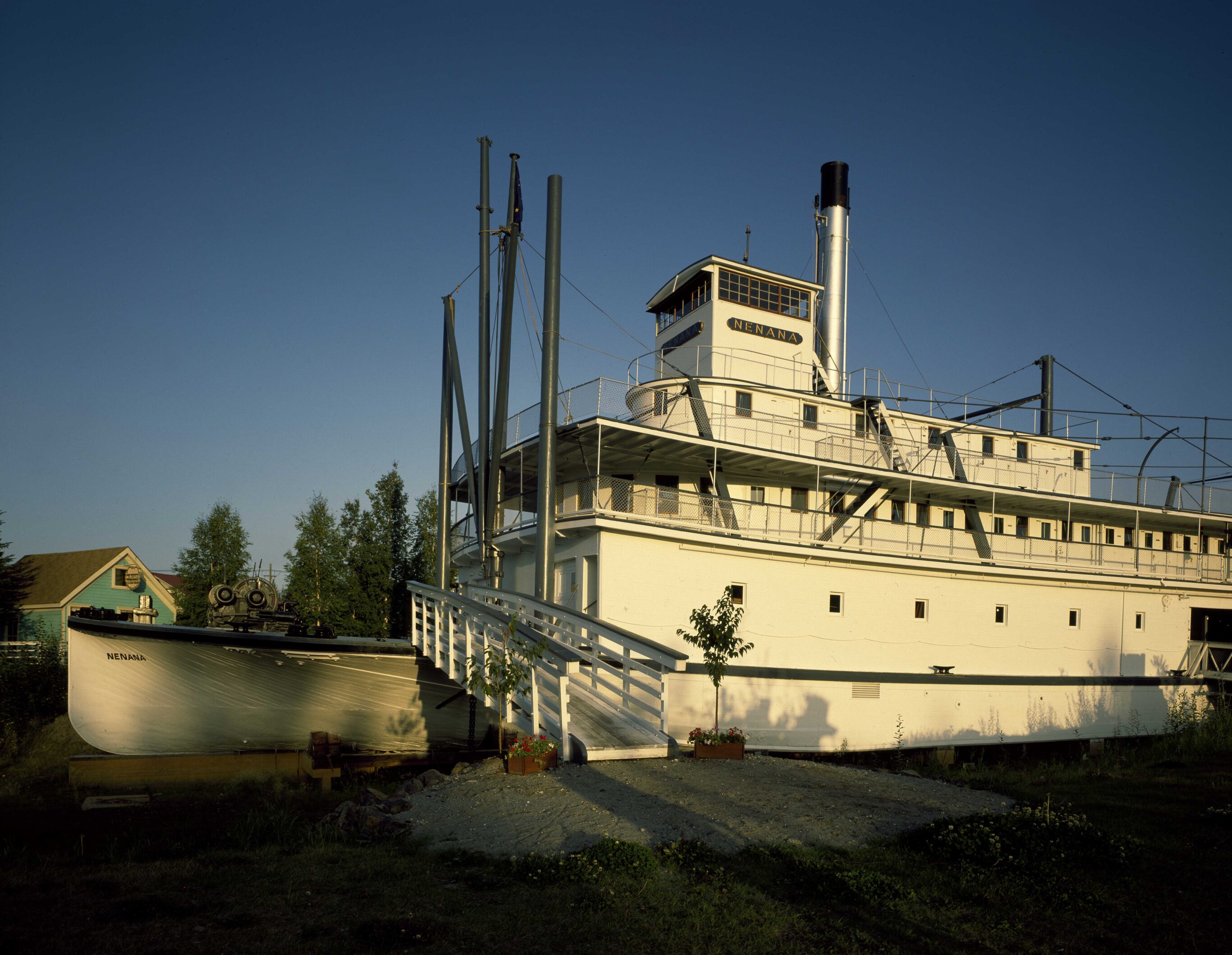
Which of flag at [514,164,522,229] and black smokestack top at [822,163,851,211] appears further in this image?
black smokestack top at [822,163,851,211]

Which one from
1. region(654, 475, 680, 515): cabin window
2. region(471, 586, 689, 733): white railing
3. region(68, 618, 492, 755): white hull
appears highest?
region(654, 475, 680, 515): cabin window

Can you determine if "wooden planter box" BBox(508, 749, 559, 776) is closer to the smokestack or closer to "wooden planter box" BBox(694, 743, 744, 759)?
"wooden planter box" BBox(694, 743, 744, 759)

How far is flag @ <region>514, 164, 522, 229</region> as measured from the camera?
20.5 meters

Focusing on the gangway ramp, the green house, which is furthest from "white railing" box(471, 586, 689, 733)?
the green house

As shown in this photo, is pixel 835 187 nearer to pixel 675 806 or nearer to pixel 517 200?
pixel 517 200

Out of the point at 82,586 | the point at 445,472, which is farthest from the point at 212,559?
the point at 445,472

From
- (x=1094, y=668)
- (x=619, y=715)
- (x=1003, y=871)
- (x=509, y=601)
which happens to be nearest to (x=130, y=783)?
(x=509, y=601)

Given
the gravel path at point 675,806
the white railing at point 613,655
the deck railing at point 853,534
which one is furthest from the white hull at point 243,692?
the gravel path at point 675,806

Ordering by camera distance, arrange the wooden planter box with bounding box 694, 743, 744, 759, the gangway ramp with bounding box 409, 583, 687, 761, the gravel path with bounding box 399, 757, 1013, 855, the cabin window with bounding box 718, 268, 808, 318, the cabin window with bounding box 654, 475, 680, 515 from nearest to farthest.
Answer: the gravel path with bounding box 399, 757, 1013, 855, the gangway ramp with bounding box 409, 583, 687, 761, the wooden planter box with bounding box 694, 743, 744, 759, the cabin window with bounding box 654, 475, 680, 515, the cabin window with bounding box 718, 268, 808, 318

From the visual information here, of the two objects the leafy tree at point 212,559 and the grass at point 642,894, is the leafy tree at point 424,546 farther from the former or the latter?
the grass at point 642,894

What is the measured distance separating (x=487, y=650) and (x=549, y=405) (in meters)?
5.73

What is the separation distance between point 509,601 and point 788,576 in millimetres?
6097

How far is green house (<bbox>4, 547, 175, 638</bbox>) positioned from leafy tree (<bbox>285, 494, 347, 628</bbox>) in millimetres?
7807

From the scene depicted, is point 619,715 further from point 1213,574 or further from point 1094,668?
point 1213,574
